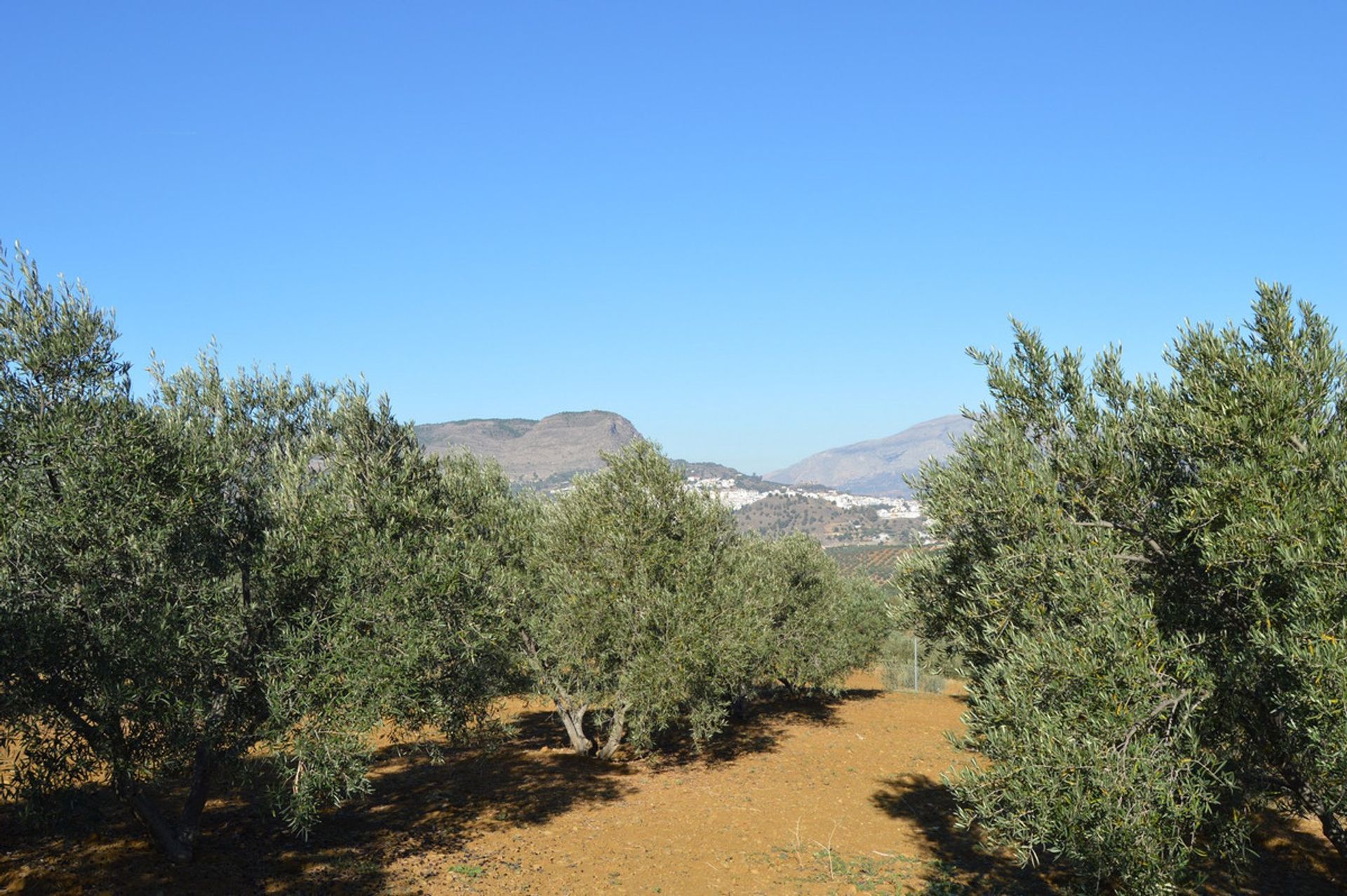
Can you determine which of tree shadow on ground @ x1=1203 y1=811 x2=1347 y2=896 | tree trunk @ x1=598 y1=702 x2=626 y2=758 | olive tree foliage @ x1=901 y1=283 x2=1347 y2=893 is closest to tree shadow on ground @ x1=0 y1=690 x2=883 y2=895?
tree trunk @ x1=598 y1=702 x2=626 y2=758

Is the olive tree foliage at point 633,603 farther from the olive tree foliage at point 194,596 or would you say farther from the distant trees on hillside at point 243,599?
the olive tree foliage at point 194,596

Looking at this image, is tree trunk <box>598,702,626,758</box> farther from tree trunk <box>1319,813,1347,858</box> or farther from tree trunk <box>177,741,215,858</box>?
tree trunk <box>1319,813,1347,858</box>

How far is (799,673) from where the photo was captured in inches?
1377

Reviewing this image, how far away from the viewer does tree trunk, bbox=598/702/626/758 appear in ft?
80.3

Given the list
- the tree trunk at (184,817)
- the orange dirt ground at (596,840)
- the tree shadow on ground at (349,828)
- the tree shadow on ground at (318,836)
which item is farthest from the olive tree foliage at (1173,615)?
the tree trunk at (184,817)

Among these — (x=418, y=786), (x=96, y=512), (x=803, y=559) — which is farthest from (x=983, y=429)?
(x=803, y=559)

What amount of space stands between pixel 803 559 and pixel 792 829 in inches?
699

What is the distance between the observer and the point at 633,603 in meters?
22.4

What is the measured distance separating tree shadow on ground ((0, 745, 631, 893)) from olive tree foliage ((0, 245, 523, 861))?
0.93 metres

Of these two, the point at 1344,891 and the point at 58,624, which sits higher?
the point at 58,624

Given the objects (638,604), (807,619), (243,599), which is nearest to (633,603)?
(638,604)

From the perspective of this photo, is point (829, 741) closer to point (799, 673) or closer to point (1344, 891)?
point (799, 673)

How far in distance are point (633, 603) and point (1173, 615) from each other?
562 inches

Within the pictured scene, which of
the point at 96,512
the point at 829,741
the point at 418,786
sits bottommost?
the point at 829,741
